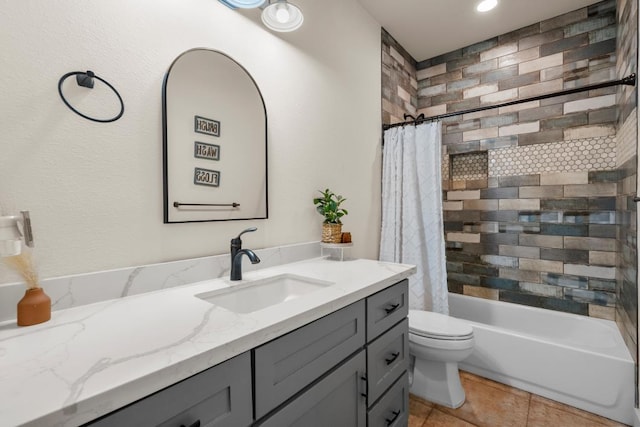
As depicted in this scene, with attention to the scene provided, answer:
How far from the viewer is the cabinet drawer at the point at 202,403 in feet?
1.83

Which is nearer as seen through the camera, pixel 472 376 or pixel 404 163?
pixel 472 376

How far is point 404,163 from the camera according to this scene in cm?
233

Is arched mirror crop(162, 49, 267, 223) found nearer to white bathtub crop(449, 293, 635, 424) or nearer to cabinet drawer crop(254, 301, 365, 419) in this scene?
cabinet drawer crop(254, 301, 365, 419)

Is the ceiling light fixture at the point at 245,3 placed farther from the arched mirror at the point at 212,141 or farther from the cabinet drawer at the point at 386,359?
the cabinet drawer at the point at 386,359

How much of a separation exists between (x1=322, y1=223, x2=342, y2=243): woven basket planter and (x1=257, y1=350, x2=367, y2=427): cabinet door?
74 centimetres

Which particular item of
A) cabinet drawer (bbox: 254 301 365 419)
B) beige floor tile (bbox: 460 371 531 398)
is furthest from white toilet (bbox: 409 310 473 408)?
cabinet drawer (bbox: 254 301 365 419)

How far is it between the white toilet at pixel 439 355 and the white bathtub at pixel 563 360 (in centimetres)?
36

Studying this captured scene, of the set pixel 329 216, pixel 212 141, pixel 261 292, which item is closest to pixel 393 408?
pixel 261 292

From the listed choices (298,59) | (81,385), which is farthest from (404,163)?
(81,385)

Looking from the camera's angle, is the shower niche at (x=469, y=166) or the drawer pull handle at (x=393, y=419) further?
the shower niche at (x=469, y=166)

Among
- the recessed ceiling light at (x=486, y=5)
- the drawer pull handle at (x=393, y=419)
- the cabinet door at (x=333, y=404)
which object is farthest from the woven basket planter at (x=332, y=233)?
the recessed ceiling light at (x=486, y=5)

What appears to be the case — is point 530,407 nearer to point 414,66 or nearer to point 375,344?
point 375,344

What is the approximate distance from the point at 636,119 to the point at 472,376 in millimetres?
1846

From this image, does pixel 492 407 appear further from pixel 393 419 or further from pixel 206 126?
pixel 206 126
